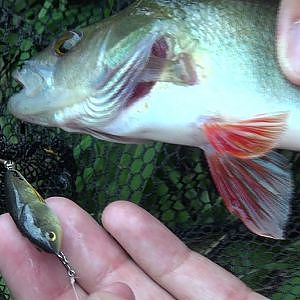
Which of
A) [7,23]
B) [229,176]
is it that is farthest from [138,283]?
[7,23]

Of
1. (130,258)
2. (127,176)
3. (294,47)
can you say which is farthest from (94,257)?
(294,47)

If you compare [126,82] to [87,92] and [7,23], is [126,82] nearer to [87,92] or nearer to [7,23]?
[87,92]

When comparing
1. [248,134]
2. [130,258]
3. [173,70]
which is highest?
[173,70]


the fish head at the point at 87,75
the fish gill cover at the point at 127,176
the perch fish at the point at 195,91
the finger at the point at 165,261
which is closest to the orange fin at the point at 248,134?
the perch fish at the point at 195,91

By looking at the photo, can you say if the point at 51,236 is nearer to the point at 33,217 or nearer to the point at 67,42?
the point at 33,217

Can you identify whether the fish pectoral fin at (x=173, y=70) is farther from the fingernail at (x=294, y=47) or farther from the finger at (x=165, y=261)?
the finger at (x=165, y=261)
